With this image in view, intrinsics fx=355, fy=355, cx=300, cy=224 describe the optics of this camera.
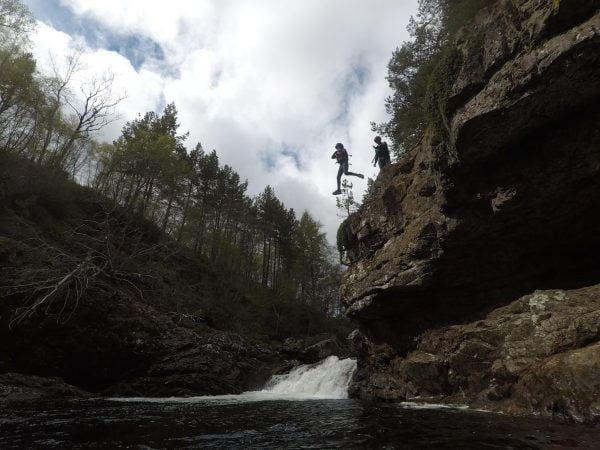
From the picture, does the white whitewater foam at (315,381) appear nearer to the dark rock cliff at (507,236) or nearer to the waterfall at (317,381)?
the waterfall at (317,381)

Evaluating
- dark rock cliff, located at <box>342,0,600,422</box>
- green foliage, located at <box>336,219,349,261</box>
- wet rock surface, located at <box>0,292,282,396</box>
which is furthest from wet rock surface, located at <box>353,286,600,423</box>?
wet rock surface, located at <box>0,292,282,396</box>

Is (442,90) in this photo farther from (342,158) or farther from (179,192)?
(179,192)

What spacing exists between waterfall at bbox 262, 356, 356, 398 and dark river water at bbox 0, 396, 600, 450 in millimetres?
8442

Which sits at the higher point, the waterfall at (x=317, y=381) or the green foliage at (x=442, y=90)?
the green foliage at (x=442, y=90)

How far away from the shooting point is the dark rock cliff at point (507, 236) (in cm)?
830

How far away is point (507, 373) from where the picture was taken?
10.0m

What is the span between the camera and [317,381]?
18.6 m

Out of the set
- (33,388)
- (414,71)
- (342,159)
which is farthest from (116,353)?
(414,71)

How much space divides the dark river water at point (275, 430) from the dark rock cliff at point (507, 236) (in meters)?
1.91

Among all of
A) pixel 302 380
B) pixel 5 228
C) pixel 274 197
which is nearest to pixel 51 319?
pixel 5 228

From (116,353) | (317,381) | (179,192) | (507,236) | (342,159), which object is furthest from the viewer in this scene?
(179,192)

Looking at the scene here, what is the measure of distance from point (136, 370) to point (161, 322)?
93.8 inches

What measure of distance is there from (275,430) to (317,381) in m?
12.3

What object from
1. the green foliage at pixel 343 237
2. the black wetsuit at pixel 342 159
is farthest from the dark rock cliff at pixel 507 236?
the green foliage at pixel 343 237
